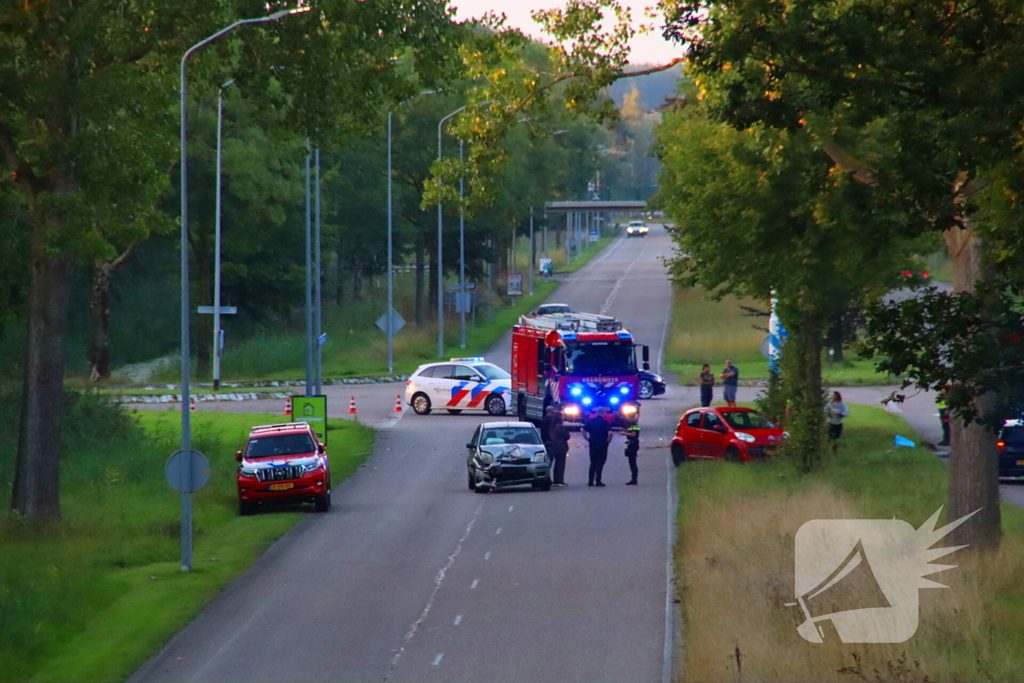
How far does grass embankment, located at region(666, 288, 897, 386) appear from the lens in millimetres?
58094

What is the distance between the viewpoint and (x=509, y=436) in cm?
2747

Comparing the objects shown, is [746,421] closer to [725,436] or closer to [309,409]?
[725,436]

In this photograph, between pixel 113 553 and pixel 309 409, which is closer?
pixel 113 553

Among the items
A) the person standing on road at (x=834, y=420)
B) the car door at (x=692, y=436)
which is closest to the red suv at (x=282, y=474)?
the car door at (x=692, y=436)

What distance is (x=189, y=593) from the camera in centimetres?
1767

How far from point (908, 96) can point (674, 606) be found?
6765 millimetres

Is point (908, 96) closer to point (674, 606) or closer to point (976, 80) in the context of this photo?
point (976, 80)

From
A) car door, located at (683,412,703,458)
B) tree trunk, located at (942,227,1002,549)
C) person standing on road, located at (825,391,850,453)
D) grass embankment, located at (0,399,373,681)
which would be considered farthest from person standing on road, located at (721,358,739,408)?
tree trunk, located at (942,227,1002,549)

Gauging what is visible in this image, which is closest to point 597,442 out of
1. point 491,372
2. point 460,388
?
point 460,388

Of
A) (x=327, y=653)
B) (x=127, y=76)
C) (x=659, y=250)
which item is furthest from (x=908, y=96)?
(x=659, y=250)

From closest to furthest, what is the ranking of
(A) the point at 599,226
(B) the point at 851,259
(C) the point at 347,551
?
(C) the point at 347,551 < (B) the point at 851,259 < (A) the point at 599,226

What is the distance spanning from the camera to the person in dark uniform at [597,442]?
2695 centimetres

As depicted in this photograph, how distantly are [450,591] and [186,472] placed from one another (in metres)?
4.40

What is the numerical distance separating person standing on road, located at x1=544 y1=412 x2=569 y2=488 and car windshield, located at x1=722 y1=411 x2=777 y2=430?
4732mm
